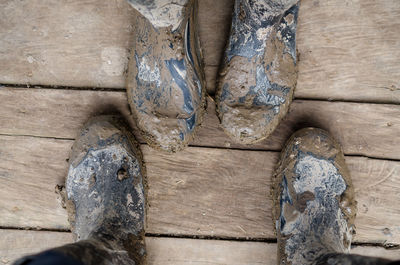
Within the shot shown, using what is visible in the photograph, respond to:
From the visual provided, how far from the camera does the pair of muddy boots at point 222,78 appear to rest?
89 centimetres

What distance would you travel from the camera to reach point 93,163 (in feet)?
3.43

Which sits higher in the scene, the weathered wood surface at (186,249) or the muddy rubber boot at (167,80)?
the muddy rubber boot at (167,80)

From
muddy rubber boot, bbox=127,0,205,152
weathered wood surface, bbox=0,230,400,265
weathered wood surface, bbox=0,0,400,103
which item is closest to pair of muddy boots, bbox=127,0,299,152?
muddy rubber boot, bbox=127,0,205,152

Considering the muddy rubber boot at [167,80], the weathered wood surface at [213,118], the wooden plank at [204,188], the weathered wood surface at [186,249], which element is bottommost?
the weathered wood surface at [186,249]

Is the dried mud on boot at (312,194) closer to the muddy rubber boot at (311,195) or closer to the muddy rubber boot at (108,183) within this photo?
the muddy rubber boot at (311,195)

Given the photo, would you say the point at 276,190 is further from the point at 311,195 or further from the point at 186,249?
the point at 186,249

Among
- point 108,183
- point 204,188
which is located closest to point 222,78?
point 204,188

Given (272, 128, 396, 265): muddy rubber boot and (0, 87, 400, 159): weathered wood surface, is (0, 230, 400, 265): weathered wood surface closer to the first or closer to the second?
(272, 128, 396, 265): muddy rubber boot

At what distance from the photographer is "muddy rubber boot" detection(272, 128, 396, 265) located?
1.00 m

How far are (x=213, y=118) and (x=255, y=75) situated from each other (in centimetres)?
24

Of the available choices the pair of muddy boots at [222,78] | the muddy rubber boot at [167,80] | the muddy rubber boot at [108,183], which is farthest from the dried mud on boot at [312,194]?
the muddy rubber boot at [108,183]

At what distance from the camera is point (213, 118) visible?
1.11 meters

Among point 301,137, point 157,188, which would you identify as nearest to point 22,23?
point 157,188

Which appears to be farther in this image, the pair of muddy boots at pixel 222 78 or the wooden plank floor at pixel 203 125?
the wooden plank floor at pixel 203 125
